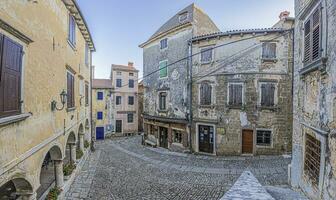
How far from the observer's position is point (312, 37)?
21.0 feet

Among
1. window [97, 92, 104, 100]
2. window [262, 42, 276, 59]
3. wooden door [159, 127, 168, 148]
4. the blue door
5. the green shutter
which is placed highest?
window [262, 42, 276, 59]

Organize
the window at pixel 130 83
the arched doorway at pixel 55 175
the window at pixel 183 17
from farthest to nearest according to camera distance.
A: the window at pixel 130 83 → the window at pixel 183 17 → the arched doorway at pixel 55 175

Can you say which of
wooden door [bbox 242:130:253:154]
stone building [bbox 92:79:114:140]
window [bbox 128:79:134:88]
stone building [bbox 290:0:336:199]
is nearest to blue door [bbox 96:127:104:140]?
stone building [bbox 92:79:114:140]

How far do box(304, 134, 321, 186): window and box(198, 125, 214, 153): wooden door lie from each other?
35.9 feet

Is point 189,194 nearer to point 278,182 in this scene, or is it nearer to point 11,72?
point 278,182

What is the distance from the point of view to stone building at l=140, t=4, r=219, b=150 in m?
19.3

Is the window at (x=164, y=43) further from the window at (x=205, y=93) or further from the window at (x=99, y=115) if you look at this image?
the window at (x=99, y=115)

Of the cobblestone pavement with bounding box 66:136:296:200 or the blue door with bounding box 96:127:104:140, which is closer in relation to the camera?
the cobblestone pavement with bounding box 66:136:296:200

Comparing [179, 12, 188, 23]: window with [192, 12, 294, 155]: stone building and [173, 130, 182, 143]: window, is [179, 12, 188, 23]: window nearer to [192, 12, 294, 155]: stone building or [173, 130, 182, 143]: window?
[192, 12, 294, 155]: stone building

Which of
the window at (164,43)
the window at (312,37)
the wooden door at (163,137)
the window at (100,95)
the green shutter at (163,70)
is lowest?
the wooden door at (163,137)

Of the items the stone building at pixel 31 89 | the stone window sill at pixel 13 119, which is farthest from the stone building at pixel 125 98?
the stone window sill at pixel 13 119

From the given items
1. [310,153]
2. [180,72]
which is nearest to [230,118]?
[180,72]

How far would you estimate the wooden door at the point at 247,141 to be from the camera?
54.9ft

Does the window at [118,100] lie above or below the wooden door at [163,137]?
above
